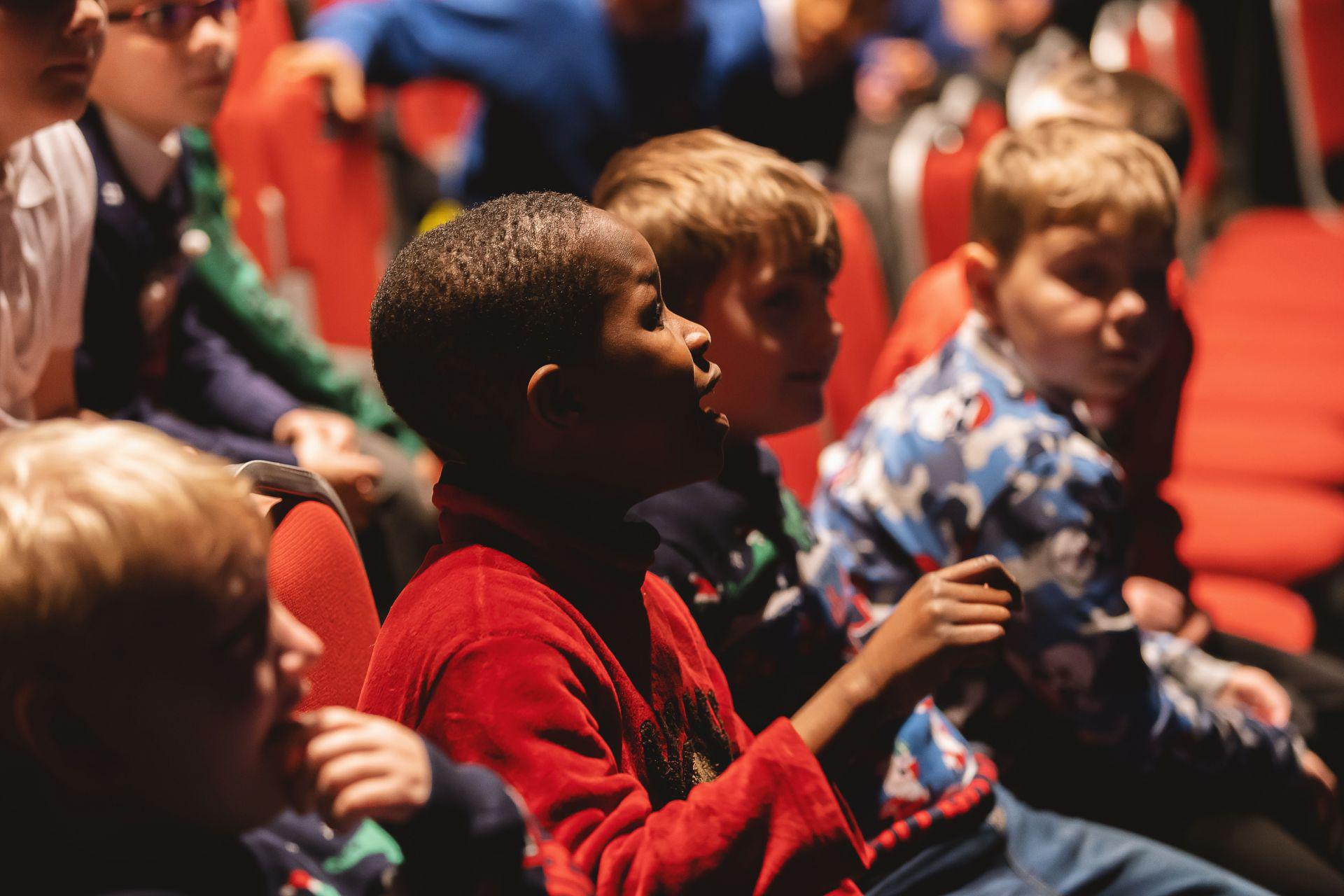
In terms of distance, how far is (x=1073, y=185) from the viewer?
1289 millimetres

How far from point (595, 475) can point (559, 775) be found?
205 mm

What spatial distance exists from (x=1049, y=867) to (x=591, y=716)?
0.55 meters

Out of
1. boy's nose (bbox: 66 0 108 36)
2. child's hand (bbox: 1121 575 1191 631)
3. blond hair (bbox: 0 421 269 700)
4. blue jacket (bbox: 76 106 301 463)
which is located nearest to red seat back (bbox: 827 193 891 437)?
child's hand (bbox: 1121 575 1191 631)

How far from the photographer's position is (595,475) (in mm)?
848

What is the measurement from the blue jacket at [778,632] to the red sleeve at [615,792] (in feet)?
0.87

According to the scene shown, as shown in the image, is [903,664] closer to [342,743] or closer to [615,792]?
[615,792]

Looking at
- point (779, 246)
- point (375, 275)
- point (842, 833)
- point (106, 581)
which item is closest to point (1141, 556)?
point (779, 246)

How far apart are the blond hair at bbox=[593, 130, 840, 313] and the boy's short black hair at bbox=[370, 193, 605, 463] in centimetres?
28

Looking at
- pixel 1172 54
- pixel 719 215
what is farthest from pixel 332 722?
pixel 1172 54

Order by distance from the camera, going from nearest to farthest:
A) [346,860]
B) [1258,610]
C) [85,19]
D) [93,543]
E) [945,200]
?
1. [93,543]
2. [346,860]
3. [85,19]
4. [1258,610]
5. [945,200]

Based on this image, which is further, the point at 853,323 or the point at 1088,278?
the point at 853,323

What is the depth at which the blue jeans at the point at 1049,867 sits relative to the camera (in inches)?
42.0

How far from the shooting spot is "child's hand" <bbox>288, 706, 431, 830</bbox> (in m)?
0.61

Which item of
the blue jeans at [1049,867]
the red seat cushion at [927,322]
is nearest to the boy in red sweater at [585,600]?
the blue jeans at [1049,867]
